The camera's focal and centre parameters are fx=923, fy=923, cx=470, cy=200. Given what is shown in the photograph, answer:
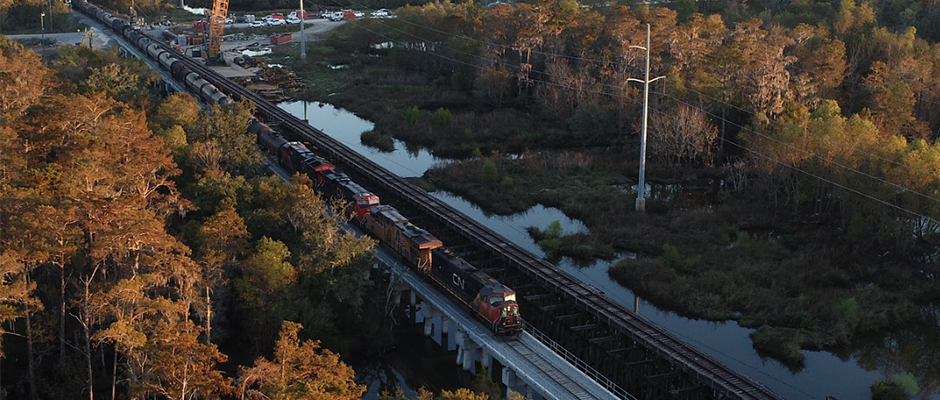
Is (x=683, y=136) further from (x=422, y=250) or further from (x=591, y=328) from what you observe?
(x=591, y=328)

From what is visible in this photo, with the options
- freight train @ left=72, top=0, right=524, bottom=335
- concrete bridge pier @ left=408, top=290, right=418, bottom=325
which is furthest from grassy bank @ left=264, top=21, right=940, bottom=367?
concrete bridge pier @ left=408, top=290, right=418, bottom=325

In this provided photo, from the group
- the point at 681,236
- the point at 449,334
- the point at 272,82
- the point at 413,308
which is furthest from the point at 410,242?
the point at 272,82

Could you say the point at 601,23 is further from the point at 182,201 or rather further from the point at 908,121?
the point at 182,201

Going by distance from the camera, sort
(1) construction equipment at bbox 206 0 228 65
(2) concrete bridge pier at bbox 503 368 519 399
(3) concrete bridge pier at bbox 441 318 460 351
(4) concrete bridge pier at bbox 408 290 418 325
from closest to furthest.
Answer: (2) concrete bridge pier at bbox 503 368 519 399, (3) concrete bridge pier at bbox 441 318 460 351, (4) concrete bridge pier at bbox 408 290 418 325, (1) construction equipment at bbox 206 0 228 65

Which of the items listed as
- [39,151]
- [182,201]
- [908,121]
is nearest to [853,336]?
[908,121]

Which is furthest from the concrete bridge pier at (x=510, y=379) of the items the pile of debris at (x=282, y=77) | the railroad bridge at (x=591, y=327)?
the pile of debris at (x=282, y=77)

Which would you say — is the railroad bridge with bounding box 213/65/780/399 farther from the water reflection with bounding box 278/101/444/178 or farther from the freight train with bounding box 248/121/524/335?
the water reflection with bounding box 278/101/444/178
